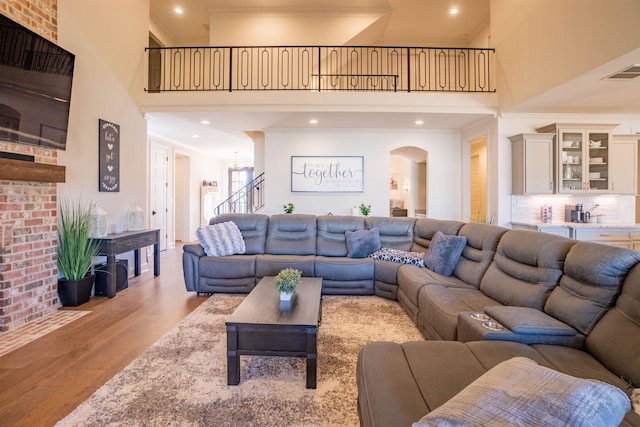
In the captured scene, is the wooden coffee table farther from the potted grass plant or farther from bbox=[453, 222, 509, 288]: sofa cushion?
the potted grass plant

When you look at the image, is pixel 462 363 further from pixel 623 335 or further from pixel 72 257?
pixel 72 257

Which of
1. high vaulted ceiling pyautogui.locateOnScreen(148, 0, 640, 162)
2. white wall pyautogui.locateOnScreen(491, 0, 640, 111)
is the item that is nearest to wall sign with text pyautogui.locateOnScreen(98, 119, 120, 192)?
high vaulted ceiling pyautogui.locateOnScreen(148, 0, 640, 162)

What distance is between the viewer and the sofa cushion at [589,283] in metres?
1.66

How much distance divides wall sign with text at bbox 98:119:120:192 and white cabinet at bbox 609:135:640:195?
23.9ft

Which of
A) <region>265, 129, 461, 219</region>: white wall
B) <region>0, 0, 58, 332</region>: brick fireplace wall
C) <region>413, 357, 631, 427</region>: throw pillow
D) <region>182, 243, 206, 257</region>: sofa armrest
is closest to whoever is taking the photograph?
<region>413, 357, 631, 427</region>: throw pillow

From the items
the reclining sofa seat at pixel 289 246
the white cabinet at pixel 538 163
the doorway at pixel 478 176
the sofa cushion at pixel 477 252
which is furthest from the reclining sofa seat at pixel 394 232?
the doorway at pixel 478 176

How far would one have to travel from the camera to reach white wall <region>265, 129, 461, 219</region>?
629cm

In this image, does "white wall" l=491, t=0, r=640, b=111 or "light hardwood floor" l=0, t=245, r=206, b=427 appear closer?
"light hardwood floor" l=0, t=245, r=206, b=427

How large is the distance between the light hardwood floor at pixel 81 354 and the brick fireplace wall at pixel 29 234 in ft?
1.46

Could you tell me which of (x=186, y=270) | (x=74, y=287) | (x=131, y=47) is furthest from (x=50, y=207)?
(x=131, y=47)

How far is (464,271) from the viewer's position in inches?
123

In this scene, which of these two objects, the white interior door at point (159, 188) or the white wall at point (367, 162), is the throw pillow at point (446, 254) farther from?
the white interior door at point (159, 188)

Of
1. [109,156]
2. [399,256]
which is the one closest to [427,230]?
[399,256]

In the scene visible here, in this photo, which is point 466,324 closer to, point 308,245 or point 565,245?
point 565,245
